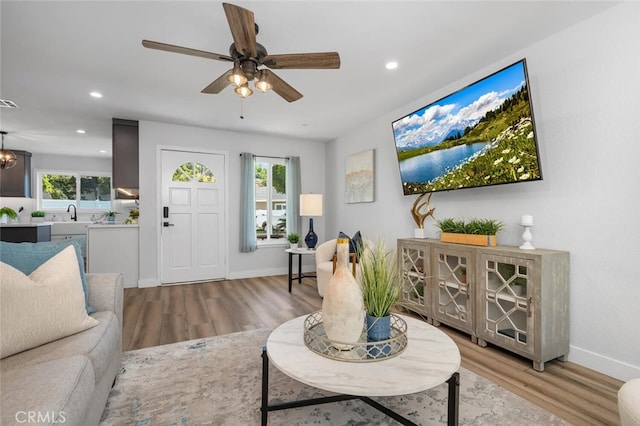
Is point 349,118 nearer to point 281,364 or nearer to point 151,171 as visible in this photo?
point 151,171

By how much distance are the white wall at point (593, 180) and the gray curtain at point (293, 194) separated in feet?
11.3

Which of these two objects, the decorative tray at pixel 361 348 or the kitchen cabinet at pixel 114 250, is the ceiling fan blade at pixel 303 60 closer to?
the decorative tray at pixel 361 348

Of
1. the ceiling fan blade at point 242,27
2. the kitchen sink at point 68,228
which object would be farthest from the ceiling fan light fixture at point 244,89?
the kitchen sink at point 68,228

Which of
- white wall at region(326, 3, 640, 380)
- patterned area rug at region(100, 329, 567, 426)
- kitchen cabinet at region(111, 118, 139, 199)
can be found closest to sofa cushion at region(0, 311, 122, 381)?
patterned area rug at region(100, 329, 567, 426)

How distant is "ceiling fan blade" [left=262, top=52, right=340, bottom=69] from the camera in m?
1.98

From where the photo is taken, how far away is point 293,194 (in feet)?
17.9

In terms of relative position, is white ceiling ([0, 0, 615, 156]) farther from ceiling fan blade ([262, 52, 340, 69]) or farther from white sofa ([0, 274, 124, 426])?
white sofa ([0, 274, 124, 426])

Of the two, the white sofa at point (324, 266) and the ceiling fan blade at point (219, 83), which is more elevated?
the ceiling fan blade at point (219, 83)

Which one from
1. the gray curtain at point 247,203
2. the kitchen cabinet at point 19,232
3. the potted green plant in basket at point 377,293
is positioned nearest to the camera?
the potted green plant in basket at point 377,293

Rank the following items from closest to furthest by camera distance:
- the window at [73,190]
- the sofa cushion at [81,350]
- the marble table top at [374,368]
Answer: the marble table top at [374,368] → the sofa cushion at [81,350] → the window at [73,190]

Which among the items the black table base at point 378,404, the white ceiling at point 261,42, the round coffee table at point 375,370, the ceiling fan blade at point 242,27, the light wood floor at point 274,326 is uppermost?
the white ceiling at point 261,42

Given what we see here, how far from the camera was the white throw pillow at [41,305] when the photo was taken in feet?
4.11

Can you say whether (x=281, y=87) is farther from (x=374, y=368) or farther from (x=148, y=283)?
(x=148, y=283)

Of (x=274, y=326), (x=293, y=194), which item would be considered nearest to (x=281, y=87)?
(x=274, y=326)
